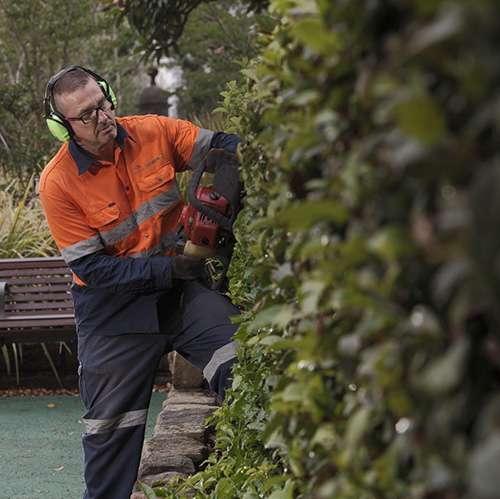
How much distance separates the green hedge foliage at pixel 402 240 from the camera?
70 centimetres

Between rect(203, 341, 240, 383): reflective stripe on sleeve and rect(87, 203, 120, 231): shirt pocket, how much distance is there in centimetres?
84

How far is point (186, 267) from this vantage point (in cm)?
344

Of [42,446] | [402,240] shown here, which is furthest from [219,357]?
[402,240]

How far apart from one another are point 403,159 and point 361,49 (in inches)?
11.3

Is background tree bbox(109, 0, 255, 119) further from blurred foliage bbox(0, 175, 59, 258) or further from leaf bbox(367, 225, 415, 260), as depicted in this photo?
leaf bbox(367, 225, 415, 260)

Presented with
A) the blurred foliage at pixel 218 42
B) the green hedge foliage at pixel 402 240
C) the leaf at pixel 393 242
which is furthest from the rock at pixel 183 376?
the blurred foliage at pixel 218 42

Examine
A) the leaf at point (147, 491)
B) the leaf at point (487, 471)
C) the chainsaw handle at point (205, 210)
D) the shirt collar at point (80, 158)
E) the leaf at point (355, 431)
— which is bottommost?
the leaf at point (147, 491)

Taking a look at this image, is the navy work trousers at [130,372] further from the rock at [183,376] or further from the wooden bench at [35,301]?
the wooden bench at [35,301]

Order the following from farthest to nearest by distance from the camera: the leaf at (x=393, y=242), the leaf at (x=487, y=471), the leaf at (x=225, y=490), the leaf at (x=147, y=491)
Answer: the leaf at (x=147, y=491)
the leaf at (x=225, y=490)
the leaf at (x=393, y=242)
the leaf at (x=487, y=471)

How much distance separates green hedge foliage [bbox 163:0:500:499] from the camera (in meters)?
0.70

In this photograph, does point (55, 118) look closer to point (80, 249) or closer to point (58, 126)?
point (58, 126)

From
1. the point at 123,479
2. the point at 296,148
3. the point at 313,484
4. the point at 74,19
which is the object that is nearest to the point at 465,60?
the point at 296,148

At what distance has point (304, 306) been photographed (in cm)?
111

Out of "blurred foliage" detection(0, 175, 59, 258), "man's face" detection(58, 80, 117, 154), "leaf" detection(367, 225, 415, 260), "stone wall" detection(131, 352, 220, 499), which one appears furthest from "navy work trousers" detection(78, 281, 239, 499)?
"blurred foliage" detection(0, 175, 59, 258)
